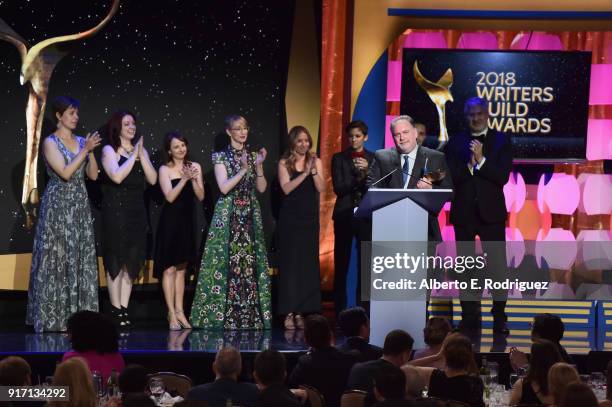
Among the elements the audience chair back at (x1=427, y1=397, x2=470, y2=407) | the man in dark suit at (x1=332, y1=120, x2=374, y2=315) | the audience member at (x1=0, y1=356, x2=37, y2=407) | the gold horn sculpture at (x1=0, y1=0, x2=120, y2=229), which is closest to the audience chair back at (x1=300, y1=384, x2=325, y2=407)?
the audience chair back at (x1=427, y1=397, x2=470, y2=407)

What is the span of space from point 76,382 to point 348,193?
4.34m

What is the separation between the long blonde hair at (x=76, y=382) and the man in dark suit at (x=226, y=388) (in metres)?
0.54

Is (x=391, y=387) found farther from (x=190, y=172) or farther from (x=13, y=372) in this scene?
(x=190, y=172)

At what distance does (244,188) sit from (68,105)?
1.45 m

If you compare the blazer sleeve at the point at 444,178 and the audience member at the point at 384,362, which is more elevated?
the blazer sleeve at the point at 444,178

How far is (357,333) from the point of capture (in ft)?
18.7

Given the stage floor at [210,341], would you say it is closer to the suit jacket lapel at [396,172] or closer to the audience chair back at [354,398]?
the suit jacket lapel at [396,172]

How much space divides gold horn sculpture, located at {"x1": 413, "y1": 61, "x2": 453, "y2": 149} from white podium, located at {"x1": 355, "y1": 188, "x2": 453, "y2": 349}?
311cm

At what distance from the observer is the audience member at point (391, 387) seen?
4262 mm

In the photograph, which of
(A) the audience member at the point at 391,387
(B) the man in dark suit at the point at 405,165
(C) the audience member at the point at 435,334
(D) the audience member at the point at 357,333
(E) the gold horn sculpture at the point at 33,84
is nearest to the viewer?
(A) the audience member at the point at 391,387

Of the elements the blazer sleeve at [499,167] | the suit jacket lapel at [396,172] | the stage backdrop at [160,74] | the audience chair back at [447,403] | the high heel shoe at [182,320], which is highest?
the stage backdrop at [160,74]

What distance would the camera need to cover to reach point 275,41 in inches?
369

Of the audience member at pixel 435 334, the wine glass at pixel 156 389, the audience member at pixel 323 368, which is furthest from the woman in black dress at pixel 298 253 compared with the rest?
the wine glass at pixel 156 389

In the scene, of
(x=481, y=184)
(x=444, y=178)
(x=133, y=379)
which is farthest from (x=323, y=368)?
(x=481, y=184)
